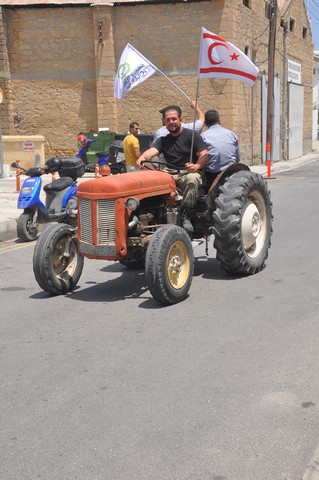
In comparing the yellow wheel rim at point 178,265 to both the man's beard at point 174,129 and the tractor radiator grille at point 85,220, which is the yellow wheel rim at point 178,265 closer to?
the tractor radiator grille at point 85,220

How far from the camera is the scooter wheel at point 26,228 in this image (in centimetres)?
1072

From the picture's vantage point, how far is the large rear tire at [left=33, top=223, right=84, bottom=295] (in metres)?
6.68

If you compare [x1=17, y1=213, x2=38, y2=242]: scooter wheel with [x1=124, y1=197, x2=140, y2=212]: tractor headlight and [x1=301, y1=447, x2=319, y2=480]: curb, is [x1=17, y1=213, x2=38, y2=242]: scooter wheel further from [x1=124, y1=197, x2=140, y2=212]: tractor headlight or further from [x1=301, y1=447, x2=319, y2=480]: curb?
[x1=301, y1=447, x2=319, y2=480]: curb

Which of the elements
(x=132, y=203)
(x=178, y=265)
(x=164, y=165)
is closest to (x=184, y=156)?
(x=164, y=165)

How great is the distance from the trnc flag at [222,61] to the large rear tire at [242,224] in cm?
159

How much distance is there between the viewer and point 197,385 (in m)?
4.48

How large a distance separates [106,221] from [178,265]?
0.85 metres

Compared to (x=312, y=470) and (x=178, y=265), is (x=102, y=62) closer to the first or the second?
(x=178, y=265)

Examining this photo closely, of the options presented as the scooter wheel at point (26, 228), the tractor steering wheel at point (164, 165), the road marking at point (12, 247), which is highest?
the tractor steering wheel at point (164, 165)

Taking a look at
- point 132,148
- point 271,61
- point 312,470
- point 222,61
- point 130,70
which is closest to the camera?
point 312,470

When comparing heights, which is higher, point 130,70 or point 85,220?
point 130,70

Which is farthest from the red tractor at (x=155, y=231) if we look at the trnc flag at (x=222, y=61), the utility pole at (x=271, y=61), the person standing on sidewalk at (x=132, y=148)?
the utility pole at (x=271, y=61)

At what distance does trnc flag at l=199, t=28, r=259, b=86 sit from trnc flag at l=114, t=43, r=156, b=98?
33.4 feet

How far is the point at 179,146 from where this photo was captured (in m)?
7.32
